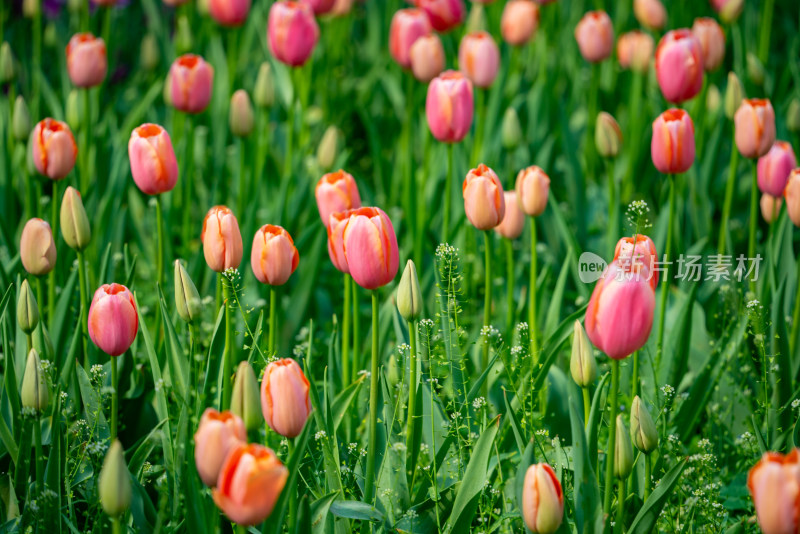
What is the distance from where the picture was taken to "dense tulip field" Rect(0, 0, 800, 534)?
1.53 meters

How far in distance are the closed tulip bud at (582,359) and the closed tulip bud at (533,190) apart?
1.96 feet

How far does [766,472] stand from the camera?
117 centimetres

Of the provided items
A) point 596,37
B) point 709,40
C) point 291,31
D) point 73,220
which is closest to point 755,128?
point 709,40

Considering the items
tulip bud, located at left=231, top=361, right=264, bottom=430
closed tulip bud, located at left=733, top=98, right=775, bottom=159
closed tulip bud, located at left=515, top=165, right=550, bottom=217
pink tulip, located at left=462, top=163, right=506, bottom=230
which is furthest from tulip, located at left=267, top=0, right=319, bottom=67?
tulip bud, located at left=231, top=361, right=264, bottom=430

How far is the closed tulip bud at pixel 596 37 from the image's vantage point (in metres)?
3.20

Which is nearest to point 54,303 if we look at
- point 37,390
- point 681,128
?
point 37,390

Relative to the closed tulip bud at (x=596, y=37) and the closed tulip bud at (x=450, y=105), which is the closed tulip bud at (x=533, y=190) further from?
the closed tulip bud at (x=596, y=37)

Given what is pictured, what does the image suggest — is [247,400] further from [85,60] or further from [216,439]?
[85,60]

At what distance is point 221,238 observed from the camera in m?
1.75

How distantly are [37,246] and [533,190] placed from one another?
114cm

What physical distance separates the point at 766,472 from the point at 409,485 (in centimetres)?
78

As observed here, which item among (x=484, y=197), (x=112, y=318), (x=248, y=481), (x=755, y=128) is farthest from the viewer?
(x=755, y=128)

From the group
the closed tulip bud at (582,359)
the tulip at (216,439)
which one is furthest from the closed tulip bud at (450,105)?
the tulip at (216,439)

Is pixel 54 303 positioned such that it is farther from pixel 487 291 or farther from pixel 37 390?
pixel 487 291
